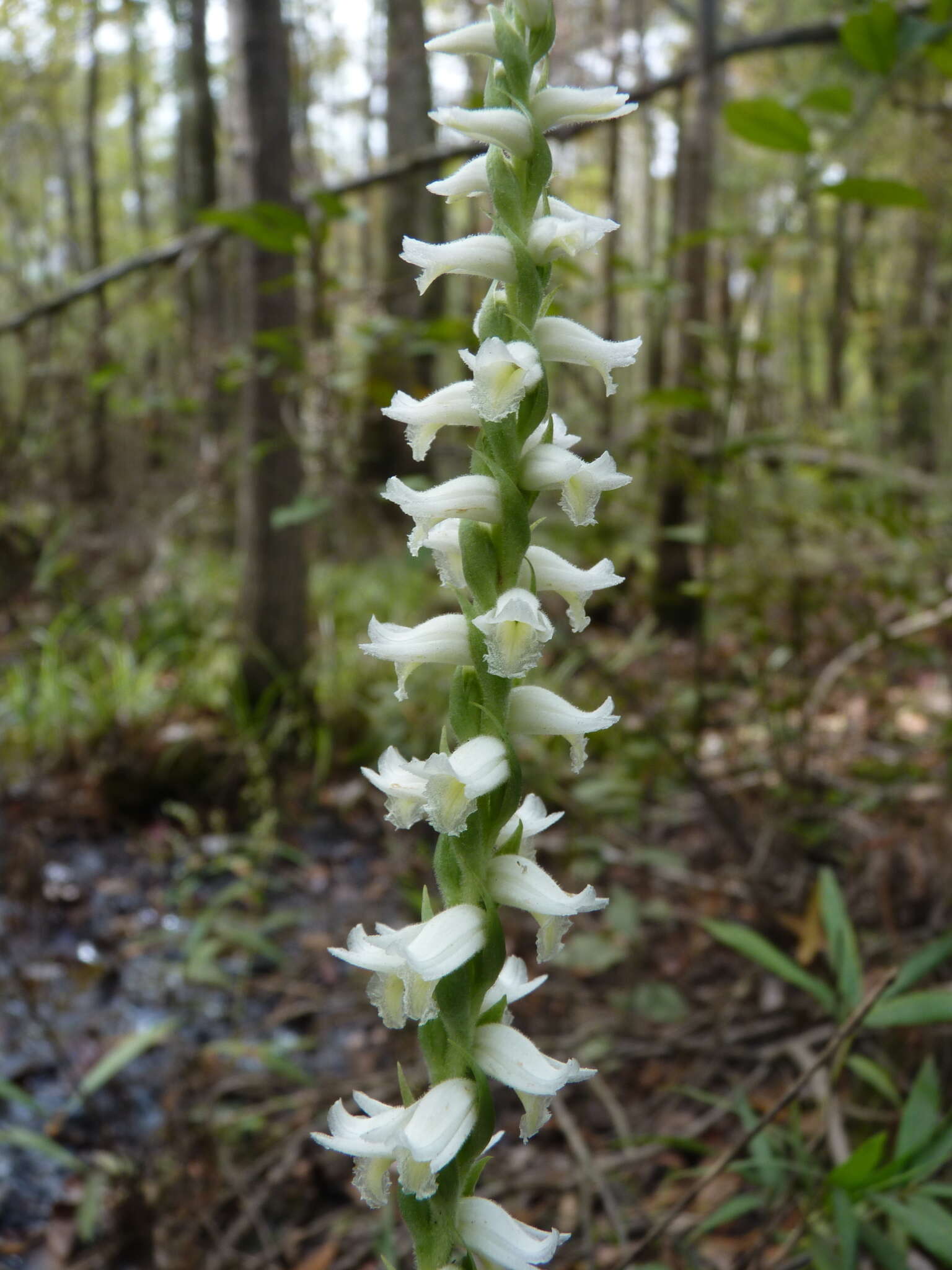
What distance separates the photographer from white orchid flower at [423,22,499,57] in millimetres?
984

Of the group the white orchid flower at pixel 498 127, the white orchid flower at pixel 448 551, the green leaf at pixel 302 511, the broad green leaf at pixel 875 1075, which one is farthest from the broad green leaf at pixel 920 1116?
the green leaf at pixel 302 511

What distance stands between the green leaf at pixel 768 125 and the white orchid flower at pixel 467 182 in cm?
166

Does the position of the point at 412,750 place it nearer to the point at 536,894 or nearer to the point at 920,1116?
the point at 920,1116

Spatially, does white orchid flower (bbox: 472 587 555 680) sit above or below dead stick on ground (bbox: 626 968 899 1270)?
above

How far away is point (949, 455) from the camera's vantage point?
1170cm

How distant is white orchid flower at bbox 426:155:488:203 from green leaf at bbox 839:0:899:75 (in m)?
1.84

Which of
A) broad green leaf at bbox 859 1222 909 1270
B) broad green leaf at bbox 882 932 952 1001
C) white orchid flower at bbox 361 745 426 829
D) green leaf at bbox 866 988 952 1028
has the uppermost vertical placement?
white orchid flower at bbox 361 745 426 829

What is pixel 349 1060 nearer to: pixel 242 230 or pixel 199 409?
pixel 242 230

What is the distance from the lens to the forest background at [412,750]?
235cm

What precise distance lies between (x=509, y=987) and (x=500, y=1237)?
0.74 feet

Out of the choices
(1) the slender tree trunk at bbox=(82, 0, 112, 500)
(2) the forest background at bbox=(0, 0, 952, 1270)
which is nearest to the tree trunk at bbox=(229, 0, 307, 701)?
(2) the forest background at bbox=(0, 0, 952, 1270)

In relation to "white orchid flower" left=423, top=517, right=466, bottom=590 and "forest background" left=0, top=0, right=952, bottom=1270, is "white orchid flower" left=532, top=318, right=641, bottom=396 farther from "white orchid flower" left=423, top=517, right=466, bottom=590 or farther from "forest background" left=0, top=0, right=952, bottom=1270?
"forest background" left=0, top=0, right=952, bottom=1270

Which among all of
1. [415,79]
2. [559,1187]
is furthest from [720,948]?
[415,79]

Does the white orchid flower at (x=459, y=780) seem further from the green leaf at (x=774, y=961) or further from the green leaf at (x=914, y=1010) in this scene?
the green leaf at (x=774, y=961)
